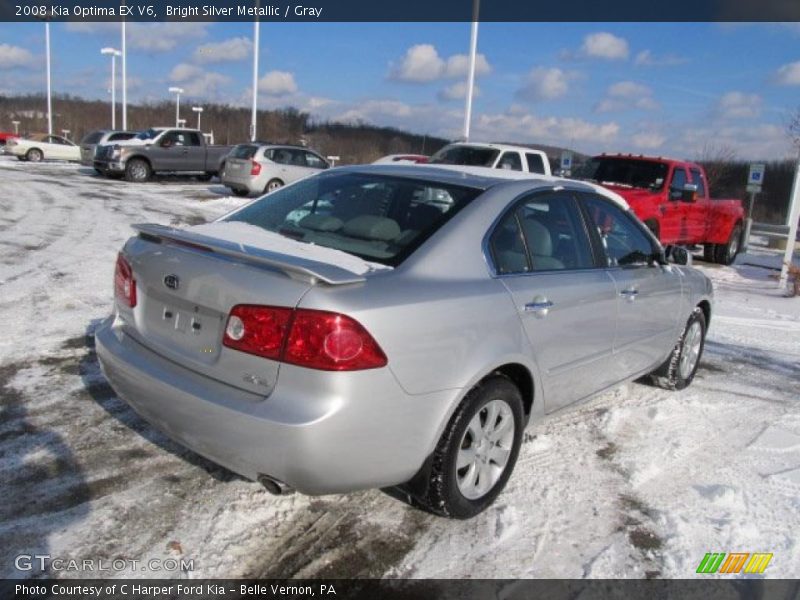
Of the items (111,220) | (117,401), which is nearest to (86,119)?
(111,220)

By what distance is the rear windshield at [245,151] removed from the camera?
19156 mm

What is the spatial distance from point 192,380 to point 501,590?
152cm

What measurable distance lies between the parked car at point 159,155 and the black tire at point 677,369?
20.9m

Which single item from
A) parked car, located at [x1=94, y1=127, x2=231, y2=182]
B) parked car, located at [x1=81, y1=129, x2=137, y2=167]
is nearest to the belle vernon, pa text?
parked car, located at [x1=94, y1=127, x2=231, y2=182]

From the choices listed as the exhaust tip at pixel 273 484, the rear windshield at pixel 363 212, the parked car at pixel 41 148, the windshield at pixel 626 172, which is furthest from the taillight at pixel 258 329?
the parked car at pixel 41 148

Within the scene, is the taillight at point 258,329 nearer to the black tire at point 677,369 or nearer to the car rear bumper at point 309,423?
the car rear bumper at point 309,423

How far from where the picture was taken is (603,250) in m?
4.12

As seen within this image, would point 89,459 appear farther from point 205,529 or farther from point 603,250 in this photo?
point 603,250

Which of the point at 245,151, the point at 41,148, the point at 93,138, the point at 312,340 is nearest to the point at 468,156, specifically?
the point at 245,151

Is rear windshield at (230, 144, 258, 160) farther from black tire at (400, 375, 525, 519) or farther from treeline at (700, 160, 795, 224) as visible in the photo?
treeline at (700, 160, 795, 224)

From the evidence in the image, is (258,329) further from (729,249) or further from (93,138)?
(93,138)

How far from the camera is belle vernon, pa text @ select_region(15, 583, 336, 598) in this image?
8.27ft

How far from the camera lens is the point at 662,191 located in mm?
11086

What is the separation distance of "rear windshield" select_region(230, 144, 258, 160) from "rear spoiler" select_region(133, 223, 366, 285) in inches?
651
